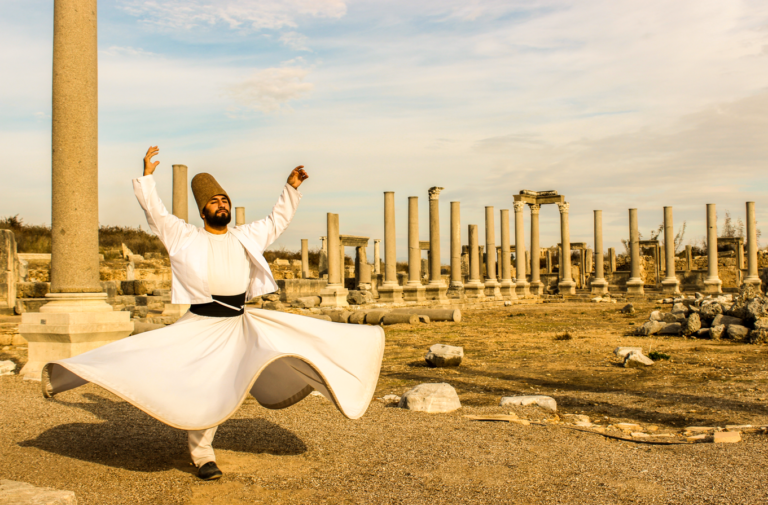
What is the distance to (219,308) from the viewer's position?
4.39 m

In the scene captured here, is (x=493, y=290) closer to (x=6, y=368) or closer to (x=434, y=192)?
(x=434, y=192)

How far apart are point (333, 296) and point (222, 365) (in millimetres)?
20194

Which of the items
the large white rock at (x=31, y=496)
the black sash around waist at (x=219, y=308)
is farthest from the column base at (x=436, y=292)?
the large white rock at (x=31, y=496)

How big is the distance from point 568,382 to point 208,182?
21.8 feet

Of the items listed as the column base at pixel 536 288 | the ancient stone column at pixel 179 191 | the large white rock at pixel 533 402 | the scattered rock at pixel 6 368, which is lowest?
the column base at pixel 536 288

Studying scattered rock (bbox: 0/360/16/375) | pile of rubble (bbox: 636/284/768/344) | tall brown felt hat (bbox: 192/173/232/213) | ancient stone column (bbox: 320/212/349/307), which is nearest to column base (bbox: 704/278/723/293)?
pile of rubble (bbox: 636/284/768/344)

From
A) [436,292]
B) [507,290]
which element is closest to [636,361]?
[436,292]

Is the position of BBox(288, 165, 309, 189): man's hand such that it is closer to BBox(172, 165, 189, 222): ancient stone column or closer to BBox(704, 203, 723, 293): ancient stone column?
BBox(172, 165, 189, 222): ancient stone column

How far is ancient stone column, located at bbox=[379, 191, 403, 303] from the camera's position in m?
26.1

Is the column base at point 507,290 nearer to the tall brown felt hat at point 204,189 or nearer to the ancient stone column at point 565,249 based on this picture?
the ancient stone column at point 565,249

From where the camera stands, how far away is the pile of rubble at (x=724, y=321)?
1301 centimetres

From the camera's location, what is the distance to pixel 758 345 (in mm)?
12352

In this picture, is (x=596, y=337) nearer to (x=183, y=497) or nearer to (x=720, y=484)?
(x=720, y=484)

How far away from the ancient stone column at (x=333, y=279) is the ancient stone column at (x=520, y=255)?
13701mm
